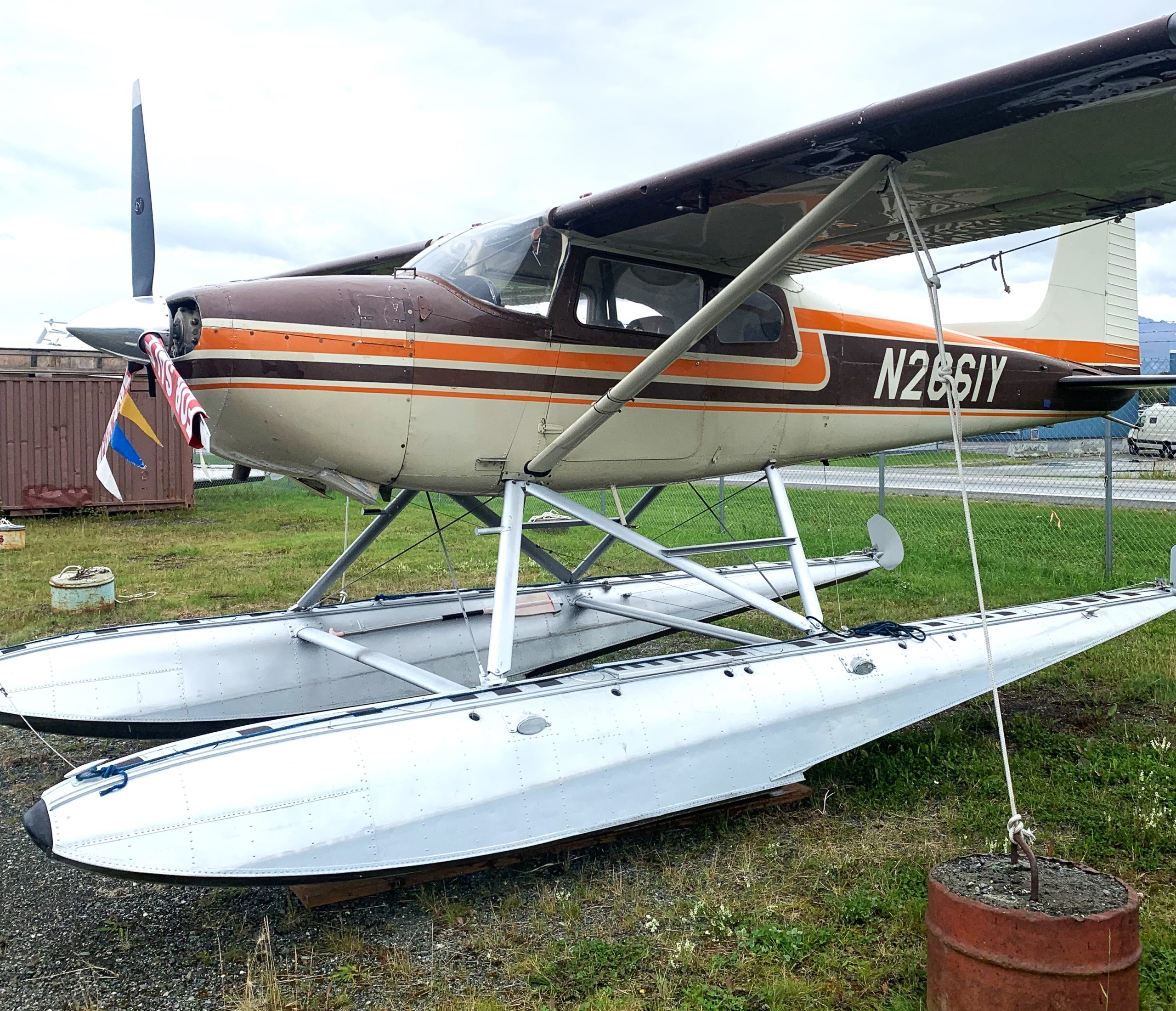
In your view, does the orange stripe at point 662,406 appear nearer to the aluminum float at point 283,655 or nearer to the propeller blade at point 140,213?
the propeller blade at point 140,213

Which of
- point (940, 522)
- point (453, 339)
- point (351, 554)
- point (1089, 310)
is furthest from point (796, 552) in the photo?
point (940, 522)

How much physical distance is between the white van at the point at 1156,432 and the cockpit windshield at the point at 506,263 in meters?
28.4

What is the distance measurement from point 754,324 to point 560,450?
1654 millimetres

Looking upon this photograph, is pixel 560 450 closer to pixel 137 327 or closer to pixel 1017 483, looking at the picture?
pixel 137 327

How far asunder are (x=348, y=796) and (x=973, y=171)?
3.86 m

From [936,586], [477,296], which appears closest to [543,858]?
[477,296]

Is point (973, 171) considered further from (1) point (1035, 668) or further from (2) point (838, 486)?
(2) point (838, 486)

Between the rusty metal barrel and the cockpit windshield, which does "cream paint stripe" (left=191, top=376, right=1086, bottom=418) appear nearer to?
the cockpit windshield

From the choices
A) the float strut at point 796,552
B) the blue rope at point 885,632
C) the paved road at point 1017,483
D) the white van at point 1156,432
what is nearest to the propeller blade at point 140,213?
the float strut at point 796,552

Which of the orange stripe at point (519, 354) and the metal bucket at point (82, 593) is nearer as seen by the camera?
the orange stripe at point (519, 354)

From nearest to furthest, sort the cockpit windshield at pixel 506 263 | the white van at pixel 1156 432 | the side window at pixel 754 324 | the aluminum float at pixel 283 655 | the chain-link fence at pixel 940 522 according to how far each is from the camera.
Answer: the cockpit windshield at pixel 506 263, the aluminum float at pixel 283 655, the side window at pixel 754 324, the chain-link fence at pixel 940 522, the white van at pixel 1156 432

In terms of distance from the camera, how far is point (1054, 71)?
3.36m

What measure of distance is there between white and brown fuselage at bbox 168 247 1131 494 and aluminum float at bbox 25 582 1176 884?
1239 mm

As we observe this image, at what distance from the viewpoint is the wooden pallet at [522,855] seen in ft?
12.2
